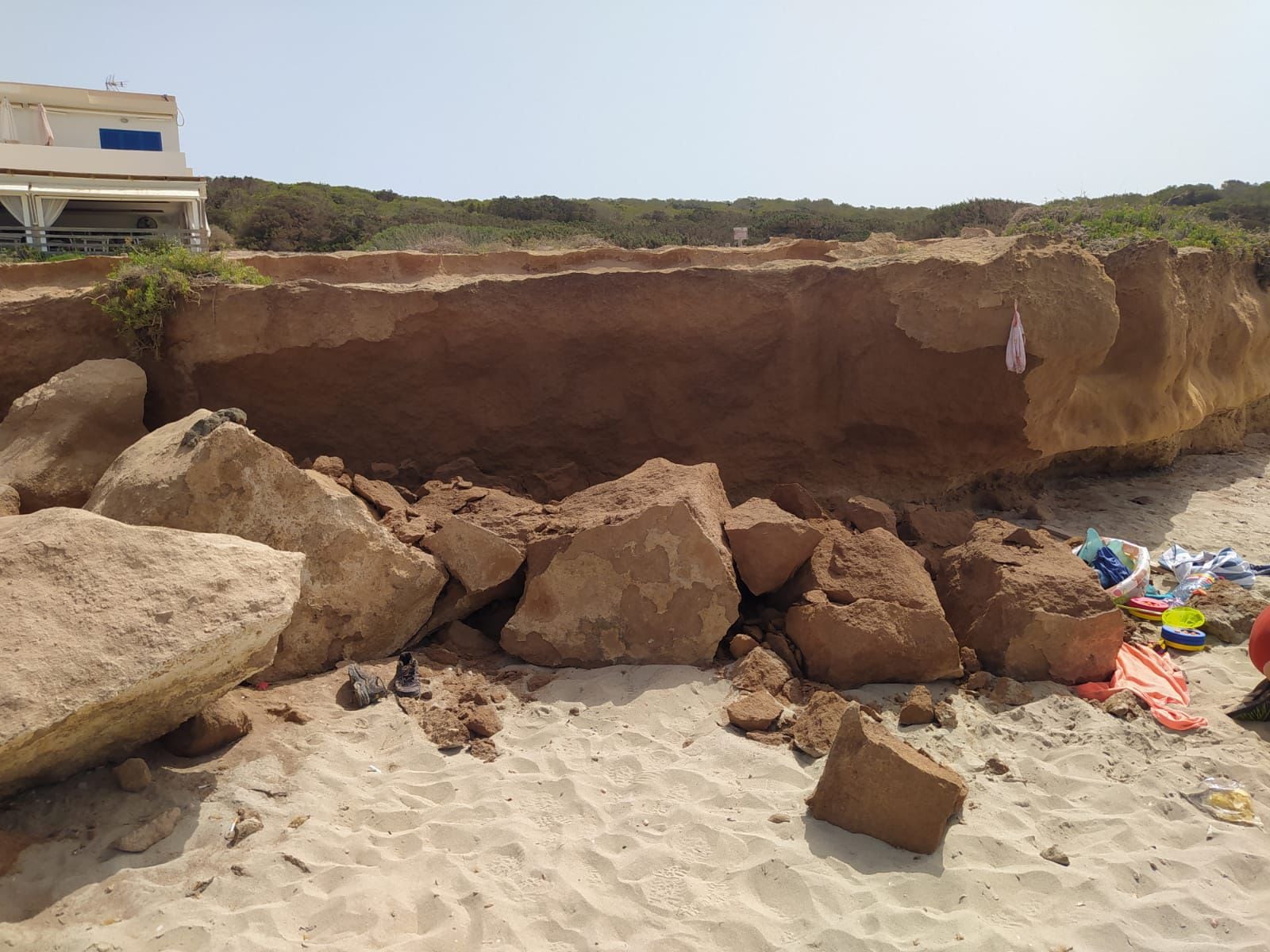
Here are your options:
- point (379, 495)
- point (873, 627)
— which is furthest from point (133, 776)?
point (873, 627)

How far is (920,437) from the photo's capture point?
5.68m

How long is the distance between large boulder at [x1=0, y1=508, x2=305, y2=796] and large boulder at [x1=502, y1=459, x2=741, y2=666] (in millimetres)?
1280

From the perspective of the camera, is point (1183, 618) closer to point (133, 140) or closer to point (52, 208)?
point (52, 208)

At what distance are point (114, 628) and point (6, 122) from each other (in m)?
17.9

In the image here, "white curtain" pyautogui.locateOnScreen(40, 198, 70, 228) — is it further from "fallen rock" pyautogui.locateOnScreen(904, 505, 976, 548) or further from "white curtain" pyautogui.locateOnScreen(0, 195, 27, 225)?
"fallen rock" pyautogui.locateOnScreen(904, 505, 976, 548)

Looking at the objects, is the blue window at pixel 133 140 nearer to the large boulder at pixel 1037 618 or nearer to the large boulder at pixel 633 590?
the large boulder at pixel 633 590

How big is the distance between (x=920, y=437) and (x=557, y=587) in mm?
2651

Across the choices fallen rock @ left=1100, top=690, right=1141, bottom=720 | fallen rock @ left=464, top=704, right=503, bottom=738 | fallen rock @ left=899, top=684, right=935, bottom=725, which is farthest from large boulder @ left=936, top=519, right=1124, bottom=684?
fallen rock @ left=464, top=704, right=503, bottom=738

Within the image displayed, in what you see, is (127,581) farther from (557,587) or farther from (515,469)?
(515,469)

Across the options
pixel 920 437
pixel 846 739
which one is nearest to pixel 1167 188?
pixel 920 437

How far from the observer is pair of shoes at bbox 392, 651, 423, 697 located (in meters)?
3.85

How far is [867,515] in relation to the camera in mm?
4746

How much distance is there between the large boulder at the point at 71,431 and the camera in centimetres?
465

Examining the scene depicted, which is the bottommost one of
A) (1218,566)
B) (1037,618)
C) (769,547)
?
(1218,566)
